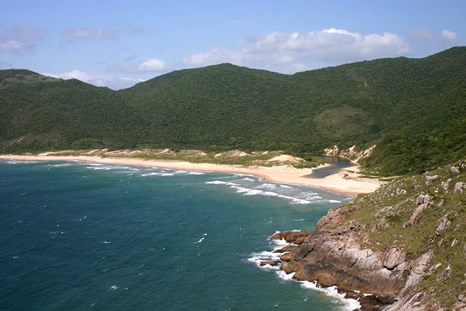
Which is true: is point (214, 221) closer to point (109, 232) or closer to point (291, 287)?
point (109, 232)

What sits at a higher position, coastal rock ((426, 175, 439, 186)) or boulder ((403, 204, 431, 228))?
coastal rock ((426, 175, 439, 186))

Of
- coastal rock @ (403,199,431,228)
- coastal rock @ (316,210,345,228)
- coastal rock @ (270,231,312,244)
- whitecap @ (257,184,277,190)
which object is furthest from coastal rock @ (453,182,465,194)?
whitecap @ (257,184,277,190)

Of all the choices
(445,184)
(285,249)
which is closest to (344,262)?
(285,249)

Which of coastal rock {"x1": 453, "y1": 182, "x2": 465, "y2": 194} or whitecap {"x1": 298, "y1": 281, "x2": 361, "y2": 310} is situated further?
coastal rock {"x1": 453, "y1": 182, "x2": 465, "y2": 194}

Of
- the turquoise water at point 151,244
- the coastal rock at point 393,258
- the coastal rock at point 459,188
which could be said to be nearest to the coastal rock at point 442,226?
the coastal rock at point 393,258

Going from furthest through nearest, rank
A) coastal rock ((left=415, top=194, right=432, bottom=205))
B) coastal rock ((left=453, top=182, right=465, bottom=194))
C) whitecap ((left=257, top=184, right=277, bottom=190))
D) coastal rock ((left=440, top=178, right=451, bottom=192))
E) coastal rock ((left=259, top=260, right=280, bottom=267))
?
whitecap ((left=257, top=184, right=277, bottom=190))
coastal rock ((left=259, top=260, right=280, bottom=267))
coastal rock ((left=440, top=178, right=451, bottom=192))
coastal rock ((left=415, top=194, right=432, bottom=205))
coastal rock ((left=453, top=182, right=465, bottom=194))

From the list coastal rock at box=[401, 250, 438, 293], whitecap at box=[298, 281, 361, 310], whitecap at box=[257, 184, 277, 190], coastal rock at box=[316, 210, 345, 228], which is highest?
coastal rock at box=[316, 210, 345, 228]

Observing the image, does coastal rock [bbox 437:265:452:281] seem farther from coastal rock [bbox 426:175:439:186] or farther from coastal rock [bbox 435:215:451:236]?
coastal rock [bbox 426:175:439:186]

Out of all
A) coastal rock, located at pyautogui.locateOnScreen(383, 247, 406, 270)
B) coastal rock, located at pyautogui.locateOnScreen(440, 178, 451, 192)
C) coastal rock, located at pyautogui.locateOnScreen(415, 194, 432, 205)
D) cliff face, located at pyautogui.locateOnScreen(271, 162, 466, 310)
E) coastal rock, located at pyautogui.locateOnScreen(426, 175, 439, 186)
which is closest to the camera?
cliff face, located at pyautogui.locateOnScreen(271, 162, 466, 310)

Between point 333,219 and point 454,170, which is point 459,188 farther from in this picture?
point 333,219
